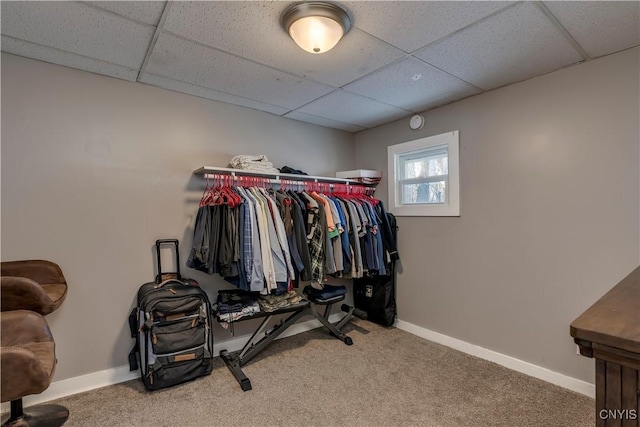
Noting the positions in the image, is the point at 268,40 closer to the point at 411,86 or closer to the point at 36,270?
the point at 411,86

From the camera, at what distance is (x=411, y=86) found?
241cm

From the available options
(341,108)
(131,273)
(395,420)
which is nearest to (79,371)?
(131,273)

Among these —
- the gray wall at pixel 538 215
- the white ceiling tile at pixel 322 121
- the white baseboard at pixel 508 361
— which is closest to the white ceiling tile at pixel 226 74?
the white ceiling tile at pixel 322 121

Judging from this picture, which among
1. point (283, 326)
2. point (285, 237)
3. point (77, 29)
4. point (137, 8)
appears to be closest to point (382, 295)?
point (283, 326)

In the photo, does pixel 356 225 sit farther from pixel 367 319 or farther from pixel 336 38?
pixel 336 38

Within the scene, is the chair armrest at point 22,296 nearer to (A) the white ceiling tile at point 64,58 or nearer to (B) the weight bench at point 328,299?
(A) the white ceiling tile at point 64,58

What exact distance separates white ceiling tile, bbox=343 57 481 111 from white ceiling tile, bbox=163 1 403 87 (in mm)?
128

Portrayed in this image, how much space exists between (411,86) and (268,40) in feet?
3.87

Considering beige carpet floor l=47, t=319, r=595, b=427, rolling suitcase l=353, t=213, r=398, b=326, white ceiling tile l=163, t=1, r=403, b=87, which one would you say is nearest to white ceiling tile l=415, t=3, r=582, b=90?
white ceiling tile l=163, t=1, r=403, b=87

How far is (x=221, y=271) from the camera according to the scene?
2.29 meters

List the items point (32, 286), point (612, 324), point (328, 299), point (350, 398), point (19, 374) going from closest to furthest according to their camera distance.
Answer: point (612, 324), point (19, 374), point (32, 286), point (350, 398), point (328, 299)

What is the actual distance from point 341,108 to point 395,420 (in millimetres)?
2441

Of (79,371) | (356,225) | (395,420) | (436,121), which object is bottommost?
(395,420)

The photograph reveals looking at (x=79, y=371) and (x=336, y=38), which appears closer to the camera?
(x=336, y=38)
